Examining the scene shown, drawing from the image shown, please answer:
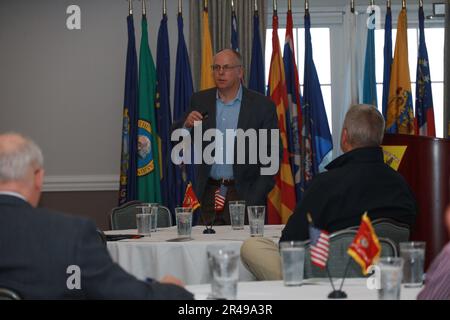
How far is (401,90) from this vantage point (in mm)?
6895

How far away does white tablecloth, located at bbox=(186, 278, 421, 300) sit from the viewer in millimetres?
2408

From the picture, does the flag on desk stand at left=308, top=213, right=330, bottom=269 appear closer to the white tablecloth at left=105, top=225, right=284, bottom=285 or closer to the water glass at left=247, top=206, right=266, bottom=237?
the white tablecloth at left=105, top=225, right=284, bottom=285

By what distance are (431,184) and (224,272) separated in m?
3.08

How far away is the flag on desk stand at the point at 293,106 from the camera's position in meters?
6.86

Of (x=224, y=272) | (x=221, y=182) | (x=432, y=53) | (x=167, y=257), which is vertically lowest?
(x=167, y=257)

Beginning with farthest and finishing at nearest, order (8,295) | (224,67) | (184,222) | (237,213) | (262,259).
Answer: (224,67)
(237,213)
(184,222)
(262,259)
(8,295)

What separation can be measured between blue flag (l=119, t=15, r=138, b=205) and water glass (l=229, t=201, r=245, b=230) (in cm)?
237

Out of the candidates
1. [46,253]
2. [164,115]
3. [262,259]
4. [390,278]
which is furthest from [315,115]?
[46,253]

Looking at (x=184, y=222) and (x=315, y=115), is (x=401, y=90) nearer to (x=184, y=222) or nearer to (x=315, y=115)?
(x=315, y=115)

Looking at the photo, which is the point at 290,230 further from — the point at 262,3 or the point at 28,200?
the point at 262,3

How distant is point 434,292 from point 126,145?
508 cm

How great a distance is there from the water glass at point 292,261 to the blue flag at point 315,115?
4.26 metres

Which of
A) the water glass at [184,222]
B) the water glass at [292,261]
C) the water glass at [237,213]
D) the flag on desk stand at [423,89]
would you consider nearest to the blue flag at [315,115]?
the flag on desk stand at [423,89]

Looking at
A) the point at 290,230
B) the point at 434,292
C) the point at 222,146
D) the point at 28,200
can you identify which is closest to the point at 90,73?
the point at 222,146
